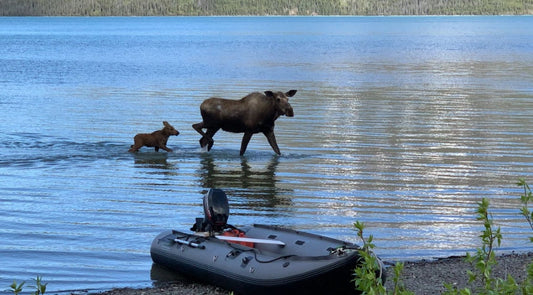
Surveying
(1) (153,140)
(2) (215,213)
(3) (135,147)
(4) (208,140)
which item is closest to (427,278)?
(2) (215,213)

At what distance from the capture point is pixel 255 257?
37.0 feet

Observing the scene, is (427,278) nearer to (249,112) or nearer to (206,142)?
(249,112)

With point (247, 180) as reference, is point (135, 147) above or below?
above

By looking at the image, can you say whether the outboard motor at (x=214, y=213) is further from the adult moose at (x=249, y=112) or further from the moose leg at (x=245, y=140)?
the moose leg at (x=245, y=140)

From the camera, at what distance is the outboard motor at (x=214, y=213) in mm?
12547

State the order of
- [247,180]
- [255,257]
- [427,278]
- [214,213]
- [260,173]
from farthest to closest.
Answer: [260,173] < [247,180] < [214,213] < [427,278] < [255,257]

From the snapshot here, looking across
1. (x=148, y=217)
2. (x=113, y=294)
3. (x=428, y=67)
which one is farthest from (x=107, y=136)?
(x=428, y=67)

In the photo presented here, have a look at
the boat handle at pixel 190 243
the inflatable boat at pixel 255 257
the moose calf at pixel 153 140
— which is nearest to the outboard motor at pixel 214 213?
the inflatable boat at pixel 255 257

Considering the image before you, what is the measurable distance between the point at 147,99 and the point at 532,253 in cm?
2799

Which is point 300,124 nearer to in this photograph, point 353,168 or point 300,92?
point 353,168

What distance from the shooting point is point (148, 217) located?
16.4m

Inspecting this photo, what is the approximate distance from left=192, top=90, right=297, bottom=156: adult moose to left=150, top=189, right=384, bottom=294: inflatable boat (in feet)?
29.3

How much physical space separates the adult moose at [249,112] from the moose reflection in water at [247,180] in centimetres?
87

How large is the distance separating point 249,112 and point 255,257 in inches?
426
